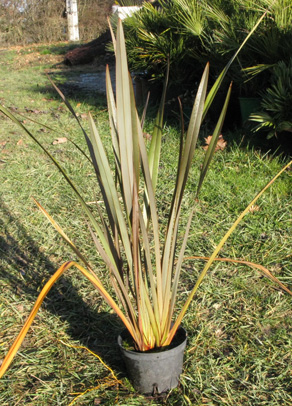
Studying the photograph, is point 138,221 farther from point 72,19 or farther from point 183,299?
point 72,19

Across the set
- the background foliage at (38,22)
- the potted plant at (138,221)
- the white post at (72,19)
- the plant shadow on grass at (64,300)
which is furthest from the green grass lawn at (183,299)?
the background foliage at (38,22)

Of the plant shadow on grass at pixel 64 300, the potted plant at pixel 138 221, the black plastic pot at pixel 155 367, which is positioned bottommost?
the plant shadow on grass at pixel 64 300

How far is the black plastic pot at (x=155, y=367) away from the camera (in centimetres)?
167

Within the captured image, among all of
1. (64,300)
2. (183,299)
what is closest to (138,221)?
(183,299)

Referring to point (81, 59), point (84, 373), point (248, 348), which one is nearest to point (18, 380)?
point (84, 373)

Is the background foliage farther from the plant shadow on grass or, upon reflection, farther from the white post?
the plant shadow on grass

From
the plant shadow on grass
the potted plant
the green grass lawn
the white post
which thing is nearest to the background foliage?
the white post

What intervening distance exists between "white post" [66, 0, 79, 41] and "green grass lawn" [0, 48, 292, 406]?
13162 millimetres

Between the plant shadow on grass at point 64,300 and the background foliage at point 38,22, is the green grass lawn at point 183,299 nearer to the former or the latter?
the plant shadow on grass at point 64,300

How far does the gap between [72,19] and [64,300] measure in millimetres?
15578

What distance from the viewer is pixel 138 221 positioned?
154 cm

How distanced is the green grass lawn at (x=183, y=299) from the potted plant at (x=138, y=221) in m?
0.24

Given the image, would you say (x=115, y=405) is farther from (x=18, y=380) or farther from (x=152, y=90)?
(x=152, y=90)

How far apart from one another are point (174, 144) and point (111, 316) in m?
2.58
